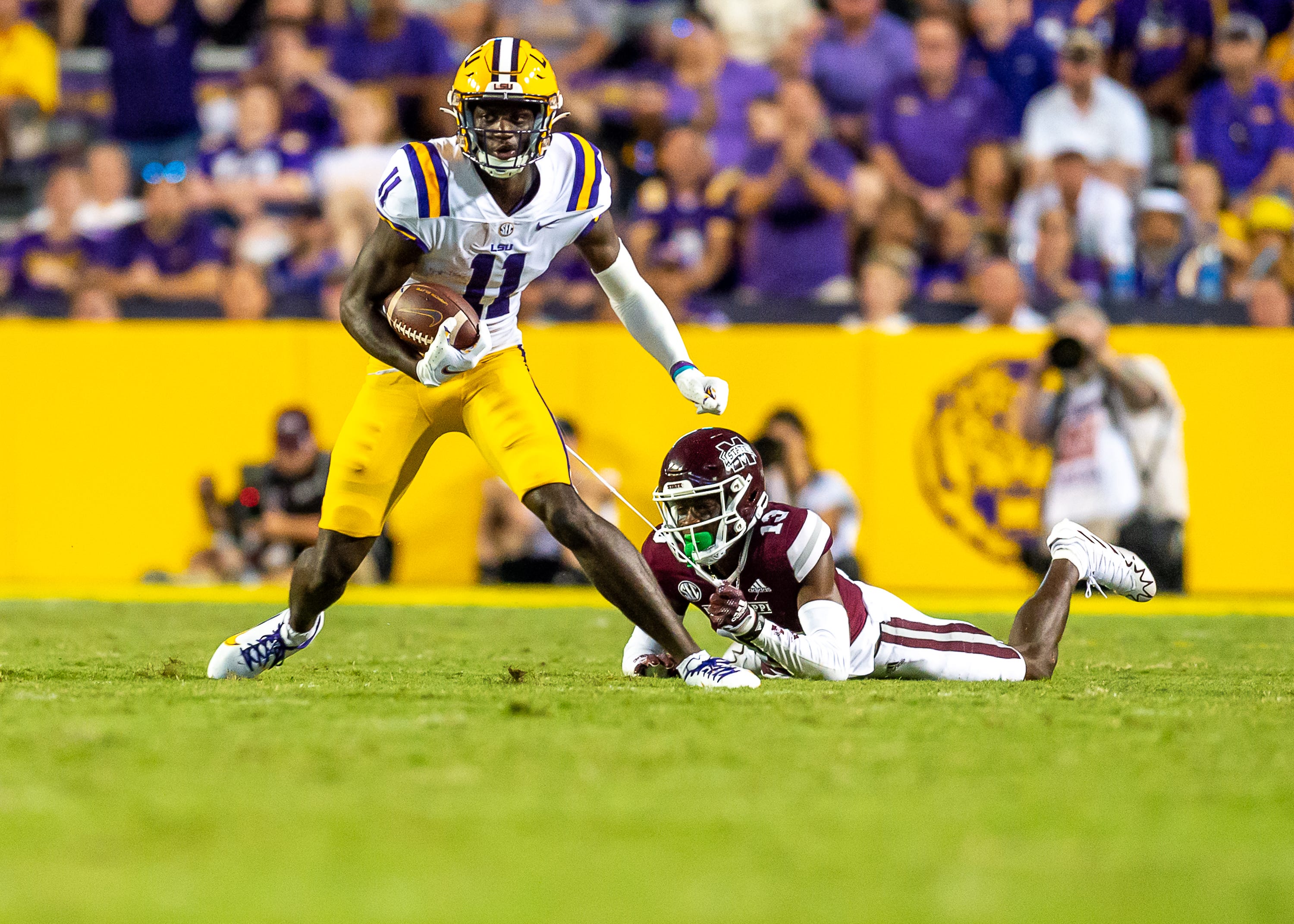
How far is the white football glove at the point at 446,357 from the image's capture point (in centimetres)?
487

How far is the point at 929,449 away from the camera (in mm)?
9508

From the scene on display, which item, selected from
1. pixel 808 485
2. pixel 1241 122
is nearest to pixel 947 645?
pixel 808 485

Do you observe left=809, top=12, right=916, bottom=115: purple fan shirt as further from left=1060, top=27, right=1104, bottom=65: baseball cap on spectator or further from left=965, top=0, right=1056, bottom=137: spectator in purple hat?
left=1060, top=27, right=1104, bottom=65: baseball cap on spectator

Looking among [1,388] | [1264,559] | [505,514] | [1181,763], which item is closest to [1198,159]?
[1264,559]

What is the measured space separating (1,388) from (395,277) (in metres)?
5.32

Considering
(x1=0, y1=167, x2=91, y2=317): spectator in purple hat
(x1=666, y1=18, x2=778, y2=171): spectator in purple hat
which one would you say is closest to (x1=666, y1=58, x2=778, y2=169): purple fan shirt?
(x1=666, y1=18, x2=778, y2=171): spectator in purple hat

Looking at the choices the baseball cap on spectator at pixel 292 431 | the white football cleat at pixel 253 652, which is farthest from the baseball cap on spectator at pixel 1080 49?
the white football cleat at pixel 253 652

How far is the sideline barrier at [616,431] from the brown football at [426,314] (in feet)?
14.6

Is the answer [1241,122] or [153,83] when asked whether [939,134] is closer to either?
[1241,122]

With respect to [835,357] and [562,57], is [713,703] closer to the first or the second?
[835,357]

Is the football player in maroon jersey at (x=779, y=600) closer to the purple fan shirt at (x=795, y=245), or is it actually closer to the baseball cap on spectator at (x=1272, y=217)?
the purple fan shirt at (x=795, y=245)

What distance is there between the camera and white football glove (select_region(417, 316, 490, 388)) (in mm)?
4867

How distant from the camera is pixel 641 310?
5.50 m

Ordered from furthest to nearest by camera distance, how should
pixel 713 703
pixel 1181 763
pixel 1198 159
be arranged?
pixel 1198 159 < pixel 713 703 < pixel 1181 763
